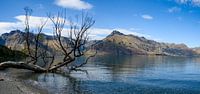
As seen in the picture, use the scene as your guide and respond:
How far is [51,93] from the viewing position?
4169cm

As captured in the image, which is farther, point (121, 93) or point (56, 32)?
point (56, 32)

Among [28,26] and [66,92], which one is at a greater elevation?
[28,26]

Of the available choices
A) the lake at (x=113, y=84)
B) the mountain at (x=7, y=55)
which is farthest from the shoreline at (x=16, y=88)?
the mountain at (x=7, y=55)

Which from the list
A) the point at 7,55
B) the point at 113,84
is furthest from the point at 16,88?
the point at 7,55

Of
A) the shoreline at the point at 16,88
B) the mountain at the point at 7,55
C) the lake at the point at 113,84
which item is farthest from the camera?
the mountain at the point at 7,55

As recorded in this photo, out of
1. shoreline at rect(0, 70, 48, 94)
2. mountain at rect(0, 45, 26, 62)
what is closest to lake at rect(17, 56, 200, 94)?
shoreline at rect(0, 70, 48, 94)

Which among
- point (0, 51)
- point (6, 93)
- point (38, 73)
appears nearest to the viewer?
point (6, 93)

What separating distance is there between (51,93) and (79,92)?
466 cm

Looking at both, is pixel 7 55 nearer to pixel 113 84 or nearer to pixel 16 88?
pixel 113 84

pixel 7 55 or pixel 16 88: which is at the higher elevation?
pixel 7 55

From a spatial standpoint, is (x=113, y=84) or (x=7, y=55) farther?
(x=7, y=55)

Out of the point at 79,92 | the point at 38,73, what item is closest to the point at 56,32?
the point at 38,73

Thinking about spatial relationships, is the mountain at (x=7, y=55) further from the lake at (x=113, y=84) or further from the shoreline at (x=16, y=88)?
the shoreline at (x=16, y=88)

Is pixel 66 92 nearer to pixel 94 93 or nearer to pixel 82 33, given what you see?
pixel 94 93
